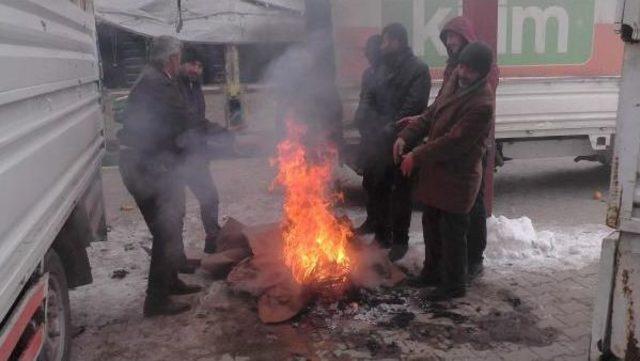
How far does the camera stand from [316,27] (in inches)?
293

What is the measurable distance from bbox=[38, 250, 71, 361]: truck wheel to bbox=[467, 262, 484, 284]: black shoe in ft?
10.3

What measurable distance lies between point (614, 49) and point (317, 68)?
13.2 ft

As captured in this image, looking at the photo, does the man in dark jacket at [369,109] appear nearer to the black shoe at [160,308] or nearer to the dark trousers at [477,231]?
the dark trousers at [477,231]

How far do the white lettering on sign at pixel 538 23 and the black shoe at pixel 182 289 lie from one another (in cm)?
496

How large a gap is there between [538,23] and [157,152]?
5.18 m

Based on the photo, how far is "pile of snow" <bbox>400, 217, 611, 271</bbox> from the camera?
521cm

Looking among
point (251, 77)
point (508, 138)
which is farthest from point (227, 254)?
point (251, 77)

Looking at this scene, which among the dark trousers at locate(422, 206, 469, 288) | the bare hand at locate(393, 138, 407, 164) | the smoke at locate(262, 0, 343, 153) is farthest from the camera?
the smoke at locate(262, 0, 343, 153)

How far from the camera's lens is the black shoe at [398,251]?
537 centimetres

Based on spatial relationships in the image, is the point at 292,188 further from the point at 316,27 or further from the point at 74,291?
the point at 316,27

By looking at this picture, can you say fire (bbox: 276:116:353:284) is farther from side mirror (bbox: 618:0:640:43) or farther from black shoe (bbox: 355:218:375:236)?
side mirror (bbox: 618:0:640:43)

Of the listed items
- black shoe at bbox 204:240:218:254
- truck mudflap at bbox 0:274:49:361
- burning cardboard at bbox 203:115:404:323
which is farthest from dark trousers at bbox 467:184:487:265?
truck mudflap at bbox 0:274:49:361

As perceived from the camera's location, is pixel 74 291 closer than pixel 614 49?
Yes

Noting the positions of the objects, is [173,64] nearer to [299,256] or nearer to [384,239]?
[299,256]
